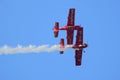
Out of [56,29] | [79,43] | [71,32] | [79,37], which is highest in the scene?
[56,29]

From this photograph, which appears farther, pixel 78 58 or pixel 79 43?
pixel 78 58

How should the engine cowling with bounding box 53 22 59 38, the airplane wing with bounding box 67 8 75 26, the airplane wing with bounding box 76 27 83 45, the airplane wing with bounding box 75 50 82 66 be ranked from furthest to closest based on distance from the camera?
the airplane wing with bounding box 75 50 82 66, the airplane wing with bounding box 76 27 83 45, the airplane wing with bounding box 67 8 75 26, the engine cowling with bounding box 53 22 59 38

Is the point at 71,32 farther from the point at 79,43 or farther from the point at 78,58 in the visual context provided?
the point at 78,58

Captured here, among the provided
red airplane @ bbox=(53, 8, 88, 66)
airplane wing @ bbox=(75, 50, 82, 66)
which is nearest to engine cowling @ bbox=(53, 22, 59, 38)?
red airplane @ bbox=(53, 8, 88, 66)

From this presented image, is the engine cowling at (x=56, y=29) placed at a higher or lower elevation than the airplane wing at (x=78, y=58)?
higher

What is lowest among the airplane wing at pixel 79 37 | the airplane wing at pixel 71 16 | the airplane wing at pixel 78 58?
the airplane wing at pixel 78 58

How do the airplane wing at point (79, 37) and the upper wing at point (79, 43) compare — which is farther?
the upper wing at point (79, 43)

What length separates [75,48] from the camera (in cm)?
12750

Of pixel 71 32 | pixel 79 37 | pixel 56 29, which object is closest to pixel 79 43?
pixel 79 37

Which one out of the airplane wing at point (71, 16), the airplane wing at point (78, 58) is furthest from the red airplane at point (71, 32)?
the airplane wing at point (78, 58)

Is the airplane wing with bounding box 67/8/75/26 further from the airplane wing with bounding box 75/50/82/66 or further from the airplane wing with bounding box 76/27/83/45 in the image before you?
the airplane wing with bounding box 75/50/82/66

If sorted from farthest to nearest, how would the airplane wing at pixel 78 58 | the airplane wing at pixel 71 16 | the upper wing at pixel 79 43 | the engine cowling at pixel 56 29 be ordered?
the airplane wing at pixel 78 58, the upper wing at pixel 79 43, the airplane wing at pixel 71 16, the engine cowling at pixel 56 29

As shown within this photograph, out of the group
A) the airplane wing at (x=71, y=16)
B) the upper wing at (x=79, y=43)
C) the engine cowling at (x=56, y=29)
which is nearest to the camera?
the engine cowling at (x=56, y=29)

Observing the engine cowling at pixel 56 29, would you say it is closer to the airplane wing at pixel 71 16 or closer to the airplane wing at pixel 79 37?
the airplane wing at pixel 71 16
